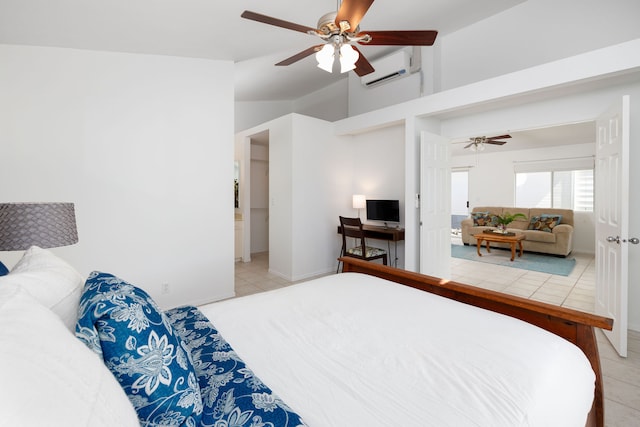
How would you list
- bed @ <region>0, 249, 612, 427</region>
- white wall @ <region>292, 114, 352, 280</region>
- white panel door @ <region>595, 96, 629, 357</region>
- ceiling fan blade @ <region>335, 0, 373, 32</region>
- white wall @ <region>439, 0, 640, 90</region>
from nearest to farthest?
bed @ <region>0, 249, 612, 427</region>
ceiling fan blade @ <region>335, 0, 373, 32</region>
white panel door @ <region>595, 96, 629, 357</region>
white wall @ <region>439, 0, 640, 90</region>
white wall @ <region>292, 114, 352, 280</region>

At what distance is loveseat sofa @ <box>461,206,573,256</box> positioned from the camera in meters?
5.74

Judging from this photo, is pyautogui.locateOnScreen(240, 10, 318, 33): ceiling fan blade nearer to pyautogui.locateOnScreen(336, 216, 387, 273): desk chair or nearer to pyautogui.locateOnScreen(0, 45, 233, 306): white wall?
pyautogui.locateOnScreen(0, 45, 233, 306): white wall

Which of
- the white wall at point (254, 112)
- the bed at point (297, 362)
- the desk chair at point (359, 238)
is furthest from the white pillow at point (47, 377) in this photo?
the white wall at point (254, 112)

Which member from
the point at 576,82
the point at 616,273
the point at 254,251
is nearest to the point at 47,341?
the point at 616,273

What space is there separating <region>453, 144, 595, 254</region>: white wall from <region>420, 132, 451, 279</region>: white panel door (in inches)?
170

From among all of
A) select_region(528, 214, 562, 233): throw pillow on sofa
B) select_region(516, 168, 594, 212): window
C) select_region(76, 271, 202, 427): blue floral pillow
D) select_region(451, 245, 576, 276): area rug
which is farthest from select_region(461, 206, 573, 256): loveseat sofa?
select_region(76, 271, 202, 427): blue floral pillow

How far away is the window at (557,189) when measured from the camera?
6434mm

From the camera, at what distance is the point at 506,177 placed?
7.45 m

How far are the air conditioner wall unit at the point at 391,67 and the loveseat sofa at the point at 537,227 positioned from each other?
411 cm

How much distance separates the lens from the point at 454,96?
10.9 feet

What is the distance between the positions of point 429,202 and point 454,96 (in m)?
1.23

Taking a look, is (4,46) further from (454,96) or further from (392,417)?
(454,96)

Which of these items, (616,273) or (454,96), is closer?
(616,273)

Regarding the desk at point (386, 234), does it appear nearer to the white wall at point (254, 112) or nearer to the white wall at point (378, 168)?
the white wall at point (378, 168)
